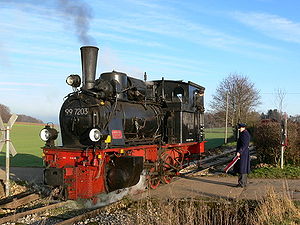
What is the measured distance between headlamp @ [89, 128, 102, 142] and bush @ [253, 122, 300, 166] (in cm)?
771

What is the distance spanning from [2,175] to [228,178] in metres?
7.59

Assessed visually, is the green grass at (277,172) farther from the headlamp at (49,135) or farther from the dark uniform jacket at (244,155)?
the headlamp at (49,135)

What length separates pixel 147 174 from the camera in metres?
9.09

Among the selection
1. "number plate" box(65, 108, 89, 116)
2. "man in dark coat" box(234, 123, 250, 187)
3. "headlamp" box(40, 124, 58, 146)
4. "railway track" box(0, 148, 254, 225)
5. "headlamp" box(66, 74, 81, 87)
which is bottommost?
"railway track" box(0, 148, 254, 225)

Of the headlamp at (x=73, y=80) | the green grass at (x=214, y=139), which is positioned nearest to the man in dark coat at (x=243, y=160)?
the headlamp at (x=73, y=80)

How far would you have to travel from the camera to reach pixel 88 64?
823 centimetres

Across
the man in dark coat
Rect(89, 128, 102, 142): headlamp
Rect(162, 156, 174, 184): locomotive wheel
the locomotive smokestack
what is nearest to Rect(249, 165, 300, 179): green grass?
the man in dark coat

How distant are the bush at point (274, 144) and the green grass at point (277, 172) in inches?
21.2

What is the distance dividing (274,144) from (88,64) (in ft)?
26.0

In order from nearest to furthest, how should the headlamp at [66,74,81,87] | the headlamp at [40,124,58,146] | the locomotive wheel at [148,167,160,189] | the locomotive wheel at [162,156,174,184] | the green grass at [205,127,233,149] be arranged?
the headlamp at [40,124,58,146] → the headlamp at [66,74,81,87] → the locomotive wheel at [148,167,160,189] → the locomotive wheel at [162,156,174,184] → the green grass at [205,127,233,149]

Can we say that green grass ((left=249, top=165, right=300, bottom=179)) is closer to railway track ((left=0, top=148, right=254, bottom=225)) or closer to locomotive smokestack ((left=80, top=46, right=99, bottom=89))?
railway track ((left=0, top=148, right=254, bottom=225))

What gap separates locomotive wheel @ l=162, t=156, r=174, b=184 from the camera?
10.0 metres

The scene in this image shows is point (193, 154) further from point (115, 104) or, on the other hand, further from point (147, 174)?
point (115, 104)

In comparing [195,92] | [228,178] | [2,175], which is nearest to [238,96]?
[195,92]
